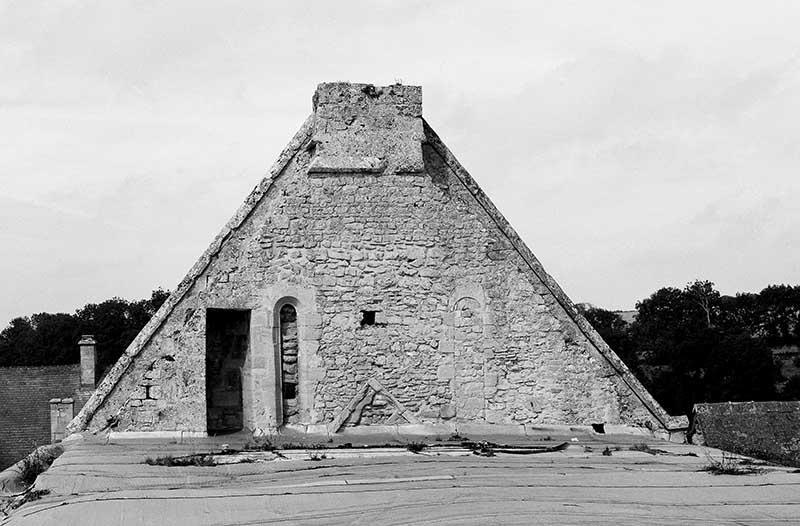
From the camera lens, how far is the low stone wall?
46.5ft

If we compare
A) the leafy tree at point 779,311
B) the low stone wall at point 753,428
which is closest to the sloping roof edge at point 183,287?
the low stone wall at point 753,428

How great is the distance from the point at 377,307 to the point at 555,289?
2.55 m

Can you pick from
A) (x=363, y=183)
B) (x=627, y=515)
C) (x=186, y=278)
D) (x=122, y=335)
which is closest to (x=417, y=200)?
(x=363, y=183)

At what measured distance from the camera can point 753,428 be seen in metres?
14.4

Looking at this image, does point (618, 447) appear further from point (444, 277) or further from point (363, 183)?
point (363, 183)

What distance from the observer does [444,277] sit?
1589 cm

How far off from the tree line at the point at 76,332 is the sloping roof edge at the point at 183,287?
1992 inches

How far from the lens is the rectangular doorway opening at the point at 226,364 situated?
15305 millimetres

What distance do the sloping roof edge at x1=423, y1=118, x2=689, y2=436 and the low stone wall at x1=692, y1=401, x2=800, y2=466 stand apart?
859mm

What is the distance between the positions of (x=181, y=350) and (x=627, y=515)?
781 cm

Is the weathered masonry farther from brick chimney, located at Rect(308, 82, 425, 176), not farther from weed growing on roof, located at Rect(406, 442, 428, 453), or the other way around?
weed growing on roof, located at Rect(406, 442, 428, 453)

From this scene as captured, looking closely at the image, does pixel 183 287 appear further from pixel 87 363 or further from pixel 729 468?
pixel 87 363

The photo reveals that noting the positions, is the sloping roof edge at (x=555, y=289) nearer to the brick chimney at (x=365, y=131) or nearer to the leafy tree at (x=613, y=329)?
the brick chimney at (x=365, y=131)

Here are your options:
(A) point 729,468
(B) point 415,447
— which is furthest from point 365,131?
(A) point 729,468
